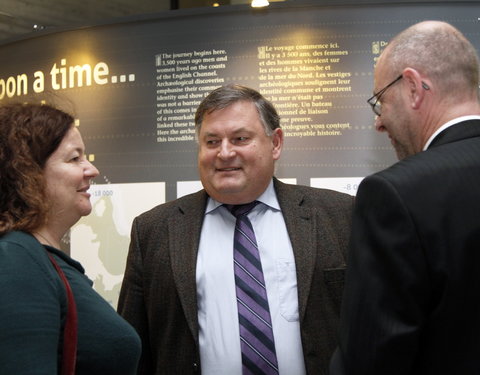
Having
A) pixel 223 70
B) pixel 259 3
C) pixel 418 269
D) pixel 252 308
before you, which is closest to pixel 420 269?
pixel 418 269

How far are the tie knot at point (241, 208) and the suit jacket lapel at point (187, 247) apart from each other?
0.13m

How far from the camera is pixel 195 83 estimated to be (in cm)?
315

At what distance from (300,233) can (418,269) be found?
106 cm

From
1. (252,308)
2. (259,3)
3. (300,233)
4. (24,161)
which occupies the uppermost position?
(259,3)

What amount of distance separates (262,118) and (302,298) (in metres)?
0.80

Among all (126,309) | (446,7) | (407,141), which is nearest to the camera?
(407,141)

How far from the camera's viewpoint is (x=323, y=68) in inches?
119

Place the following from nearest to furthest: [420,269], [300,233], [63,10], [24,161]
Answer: [420,269]
[24,161]
[300,233]
[63,10]

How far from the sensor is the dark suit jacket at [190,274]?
208cm

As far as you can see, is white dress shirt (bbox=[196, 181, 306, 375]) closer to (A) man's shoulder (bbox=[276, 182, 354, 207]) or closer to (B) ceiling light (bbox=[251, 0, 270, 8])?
(A) man's shoulder (bbox=[276, 182, 354, 207])

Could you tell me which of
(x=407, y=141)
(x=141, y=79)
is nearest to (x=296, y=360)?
(x=407, y=141)

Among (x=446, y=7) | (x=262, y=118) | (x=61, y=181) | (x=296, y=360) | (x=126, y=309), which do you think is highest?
(x=446, y=7)

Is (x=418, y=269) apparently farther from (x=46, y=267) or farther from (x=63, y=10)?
(x=63, y=10)

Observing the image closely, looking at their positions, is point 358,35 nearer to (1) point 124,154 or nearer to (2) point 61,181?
(1) point 124,154
